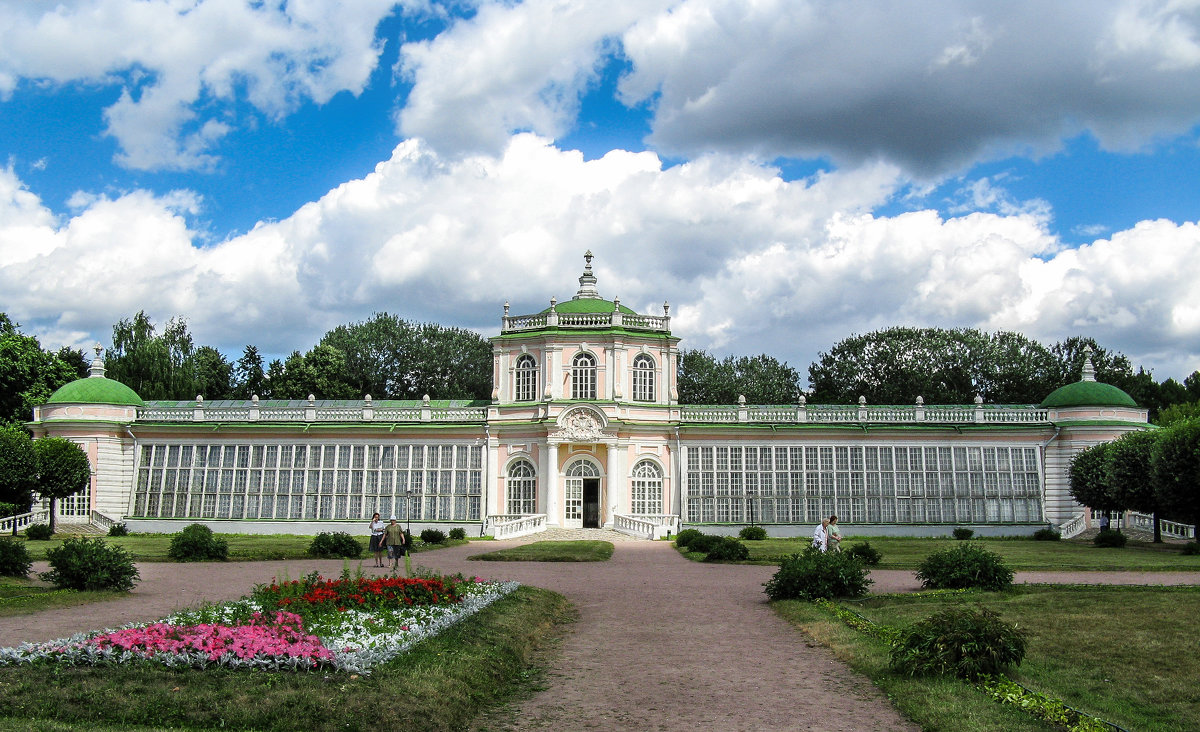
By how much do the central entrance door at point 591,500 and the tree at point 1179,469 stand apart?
86.8 ft

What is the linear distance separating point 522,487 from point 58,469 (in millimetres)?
22674

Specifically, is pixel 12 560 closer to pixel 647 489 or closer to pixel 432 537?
Answer: pixel 432 537

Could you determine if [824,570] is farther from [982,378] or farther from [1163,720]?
[982,378]

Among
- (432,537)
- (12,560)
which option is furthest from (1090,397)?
(12,560)

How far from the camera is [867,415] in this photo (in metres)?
56.4

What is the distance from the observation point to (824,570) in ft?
73.1

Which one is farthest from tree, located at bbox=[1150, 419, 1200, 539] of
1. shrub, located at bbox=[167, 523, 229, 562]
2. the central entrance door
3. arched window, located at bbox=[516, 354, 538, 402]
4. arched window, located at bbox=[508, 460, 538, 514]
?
shrub, located at bbox=[167, 523, 229, 562]

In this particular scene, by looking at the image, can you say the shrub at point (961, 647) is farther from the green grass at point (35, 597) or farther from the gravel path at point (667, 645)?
the green grass at point (35, 597)

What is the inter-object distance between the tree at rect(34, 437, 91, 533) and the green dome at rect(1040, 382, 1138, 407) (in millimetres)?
51258

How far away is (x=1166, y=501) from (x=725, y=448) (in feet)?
71.5

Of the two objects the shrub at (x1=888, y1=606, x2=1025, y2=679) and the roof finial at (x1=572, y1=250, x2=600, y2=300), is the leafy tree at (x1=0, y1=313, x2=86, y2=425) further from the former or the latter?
the shrub at (x1=888, y1=606, x2=1025, y2=679)

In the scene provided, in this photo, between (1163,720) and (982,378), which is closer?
(1163,720)

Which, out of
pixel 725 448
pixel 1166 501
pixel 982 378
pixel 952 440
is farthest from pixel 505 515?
pixel 982 378

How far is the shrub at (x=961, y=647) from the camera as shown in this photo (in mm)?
13148
